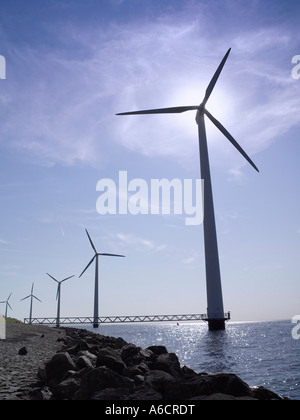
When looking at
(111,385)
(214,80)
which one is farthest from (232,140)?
(111,385)

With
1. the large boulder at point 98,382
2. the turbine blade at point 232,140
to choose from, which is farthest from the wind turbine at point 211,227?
the large boulder at point 98,382

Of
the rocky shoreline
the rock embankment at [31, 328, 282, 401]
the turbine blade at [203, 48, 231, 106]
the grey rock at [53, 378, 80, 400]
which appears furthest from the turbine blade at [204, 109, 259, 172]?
the grey rock at [53, 378, 80, 400]

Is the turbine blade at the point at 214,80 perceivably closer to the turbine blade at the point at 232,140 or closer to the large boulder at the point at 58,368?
the turbine blade at the point at 232,140

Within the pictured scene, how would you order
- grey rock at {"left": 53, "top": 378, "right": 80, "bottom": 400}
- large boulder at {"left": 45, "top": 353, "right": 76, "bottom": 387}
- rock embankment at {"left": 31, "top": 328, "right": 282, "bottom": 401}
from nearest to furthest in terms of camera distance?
1. rock embankment at {"left": 31, "top": 328, "right": 282, "bottom": 401}
2. grey rock at {"left": 53, "top": 378, "right": 80, "bottom": 400}
3. large boulder at {"left": 45, "top": 353, "right": 76, "bottom": 387}

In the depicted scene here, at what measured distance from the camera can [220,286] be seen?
6881 cm

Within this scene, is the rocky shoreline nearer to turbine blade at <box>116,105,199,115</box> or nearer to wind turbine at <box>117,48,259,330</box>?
wind turbine at <box>117,48,259,330</box>

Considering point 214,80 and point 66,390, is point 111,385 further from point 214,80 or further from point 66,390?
point 214,80

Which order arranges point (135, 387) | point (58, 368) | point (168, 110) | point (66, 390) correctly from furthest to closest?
1. point (168, 110)
2. point (58, 368)
3. point (66, 390)
4. point (135, 387)

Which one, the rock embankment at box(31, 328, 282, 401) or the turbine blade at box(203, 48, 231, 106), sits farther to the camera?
the turbine blade at box(203, 48, 231, 106)

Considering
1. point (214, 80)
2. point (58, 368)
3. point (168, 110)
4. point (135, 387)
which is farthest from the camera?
point (214, 80)

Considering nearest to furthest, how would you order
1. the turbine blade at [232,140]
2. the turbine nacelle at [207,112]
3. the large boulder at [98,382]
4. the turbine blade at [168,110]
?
the large boulder at [98,382] < the turbine blade at [232,140] < the turbine blade at [168,110] < the turbine nacelle at [207,112]

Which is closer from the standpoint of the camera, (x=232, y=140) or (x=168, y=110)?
(x=232, y=140)

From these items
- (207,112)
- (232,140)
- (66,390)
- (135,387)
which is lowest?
(66,390)
